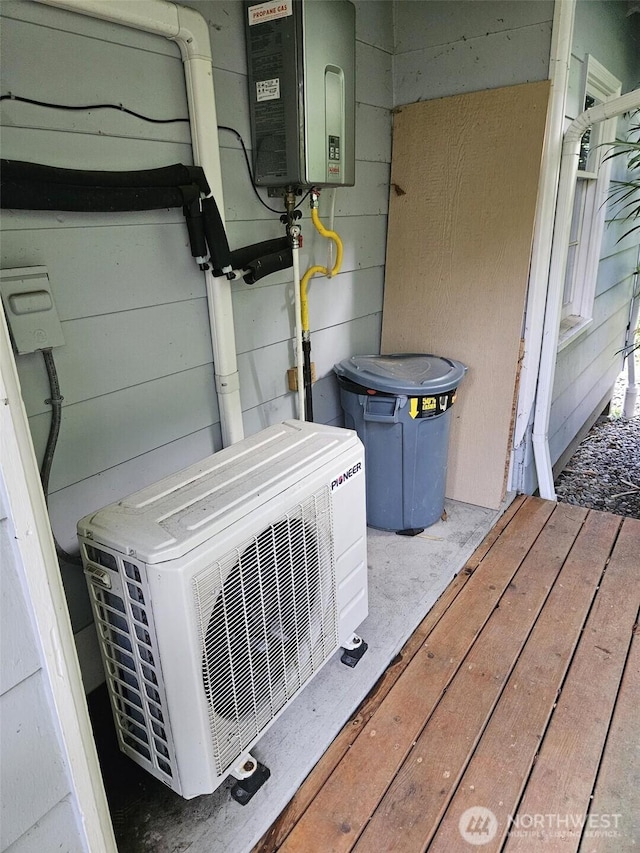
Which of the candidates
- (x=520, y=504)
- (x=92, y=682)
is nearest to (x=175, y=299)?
(x=92, y=682)

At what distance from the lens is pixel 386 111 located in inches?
95.0

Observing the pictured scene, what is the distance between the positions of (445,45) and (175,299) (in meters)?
1.67

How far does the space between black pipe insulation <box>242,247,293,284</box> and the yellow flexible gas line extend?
0.54ft

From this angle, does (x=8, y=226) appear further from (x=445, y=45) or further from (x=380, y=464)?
(x=445, y=45)

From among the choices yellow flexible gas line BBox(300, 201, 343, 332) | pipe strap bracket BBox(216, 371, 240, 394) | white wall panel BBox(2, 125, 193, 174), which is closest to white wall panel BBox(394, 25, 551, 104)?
yellow flexible gas line BBox(300, 201, 343, 332)

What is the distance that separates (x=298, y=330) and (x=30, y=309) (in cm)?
98

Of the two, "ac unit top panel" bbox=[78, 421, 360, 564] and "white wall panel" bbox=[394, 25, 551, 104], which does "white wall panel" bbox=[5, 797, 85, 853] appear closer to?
"ac unit top panel" bbox=[78, 421, 360, 564]

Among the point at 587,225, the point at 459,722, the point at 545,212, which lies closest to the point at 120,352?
the point at 459,722

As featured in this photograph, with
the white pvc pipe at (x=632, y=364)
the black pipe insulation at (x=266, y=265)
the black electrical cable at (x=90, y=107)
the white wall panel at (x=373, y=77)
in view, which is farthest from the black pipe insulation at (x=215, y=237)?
the white pvc pipe at (x=632, y=364)

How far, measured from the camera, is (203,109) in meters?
1.51

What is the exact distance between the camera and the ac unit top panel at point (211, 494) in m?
1.10

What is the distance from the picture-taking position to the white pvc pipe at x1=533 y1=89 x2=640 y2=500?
7.10 feet

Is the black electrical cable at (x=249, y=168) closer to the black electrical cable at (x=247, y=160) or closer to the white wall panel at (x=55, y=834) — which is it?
the black electrical cable at (x=247, y=160)

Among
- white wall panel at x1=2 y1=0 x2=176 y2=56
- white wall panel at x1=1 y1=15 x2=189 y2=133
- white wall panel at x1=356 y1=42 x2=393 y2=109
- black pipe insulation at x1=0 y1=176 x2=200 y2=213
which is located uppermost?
white wall panel at x1=356 y1=42 x2=393 y2=109
